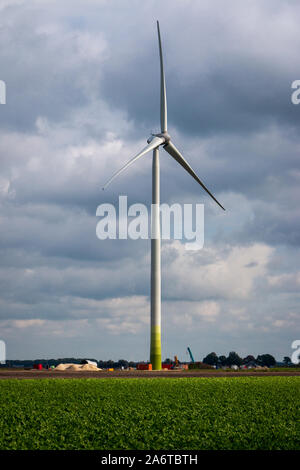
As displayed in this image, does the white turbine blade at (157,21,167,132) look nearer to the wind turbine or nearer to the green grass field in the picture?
the wind turbine

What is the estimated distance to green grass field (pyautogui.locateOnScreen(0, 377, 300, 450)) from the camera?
2419 cm

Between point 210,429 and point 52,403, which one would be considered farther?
point 52,403

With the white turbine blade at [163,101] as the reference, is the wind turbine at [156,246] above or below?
below

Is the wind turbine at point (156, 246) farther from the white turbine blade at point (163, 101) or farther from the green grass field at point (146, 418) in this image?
the green grass field at point (146, 418)

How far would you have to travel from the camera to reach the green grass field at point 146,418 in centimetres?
2419

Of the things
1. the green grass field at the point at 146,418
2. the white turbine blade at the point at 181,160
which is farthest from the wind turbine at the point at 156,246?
the green grass field at the point at 146,418

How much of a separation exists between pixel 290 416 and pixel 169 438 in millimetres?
9332

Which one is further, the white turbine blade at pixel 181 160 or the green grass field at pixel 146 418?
the white turbine blade at pixel 181 160

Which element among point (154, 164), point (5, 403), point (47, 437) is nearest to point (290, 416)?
point (47, 437)

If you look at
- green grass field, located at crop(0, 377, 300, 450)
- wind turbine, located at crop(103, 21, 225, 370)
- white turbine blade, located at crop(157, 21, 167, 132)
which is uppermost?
white turbine blade, located at crop(157, 21, 167, 132)

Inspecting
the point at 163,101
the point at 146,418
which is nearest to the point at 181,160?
the point at 163,101

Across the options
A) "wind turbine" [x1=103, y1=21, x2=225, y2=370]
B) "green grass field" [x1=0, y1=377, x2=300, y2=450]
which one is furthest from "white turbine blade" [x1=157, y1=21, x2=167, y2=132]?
"green grass field" [x1=0, y1=377, x2=300, y2=450]

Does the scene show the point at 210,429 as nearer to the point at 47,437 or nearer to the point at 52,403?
the point at 47,437
